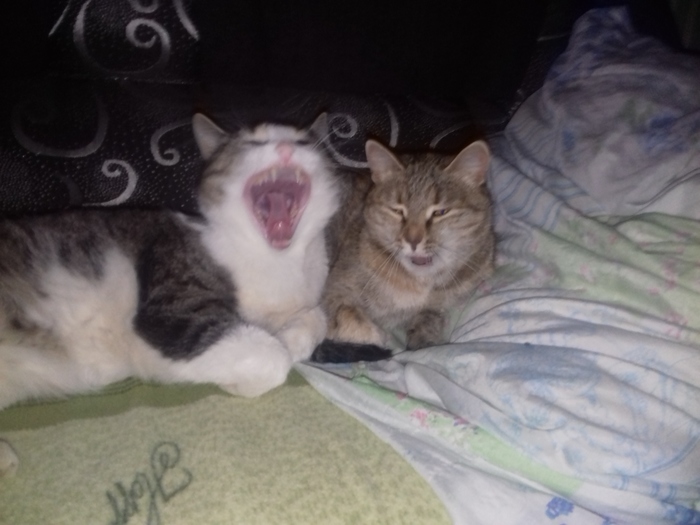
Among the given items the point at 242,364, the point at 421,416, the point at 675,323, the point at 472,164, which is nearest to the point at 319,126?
the point at 472,164

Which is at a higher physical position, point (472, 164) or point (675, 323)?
point (472, 164)

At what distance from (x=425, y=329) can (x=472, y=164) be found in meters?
0.47

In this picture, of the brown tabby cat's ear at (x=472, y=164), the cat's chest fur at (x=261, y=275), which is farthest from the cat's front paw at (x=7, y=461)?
the brown tabby cat's ear at (x=472, y=164)

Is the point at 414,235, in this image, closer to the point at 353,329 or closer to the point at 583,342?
the point at 353,329

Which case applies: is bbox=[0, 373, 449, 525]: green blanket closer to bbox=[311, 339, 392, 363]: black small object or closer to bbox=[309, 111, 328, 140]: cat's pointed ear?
bbox=[311, 339, 392, 363]: black small object

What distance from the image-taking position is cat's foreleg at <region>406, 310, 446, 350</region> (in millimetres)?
Result: 1437

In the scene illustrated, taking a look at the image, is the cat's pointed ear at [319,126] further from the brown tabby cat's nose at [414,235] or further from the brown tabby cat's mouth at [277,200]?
the brown tabby cat's nose at [414,235]

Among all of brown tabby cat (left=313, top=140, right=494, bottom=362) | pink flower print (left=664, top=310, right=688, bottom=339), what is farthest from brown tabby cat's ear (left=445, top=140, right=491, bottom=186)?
pink flower print (left=664, top=310, right=688, bottom=339)

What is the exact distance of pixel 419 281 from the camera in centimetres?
148

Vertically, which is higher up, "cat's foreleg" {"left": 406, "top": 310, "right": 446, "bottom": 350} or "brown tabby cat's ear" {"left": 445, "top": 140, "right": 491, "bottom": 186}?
"brown tabby cat's ear" {"left": 445, "top": 140, "right": 491, "bottom": 186}

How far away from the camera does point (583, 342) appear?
1031 millimetres

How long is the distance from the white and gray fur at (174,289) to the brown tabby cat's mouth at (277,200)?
0.02 m

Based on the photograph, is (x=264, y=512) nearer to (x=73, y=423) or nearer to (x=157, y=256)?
(x=73, y=423)

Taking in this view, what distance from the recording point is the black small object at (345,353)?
129 centimetres
